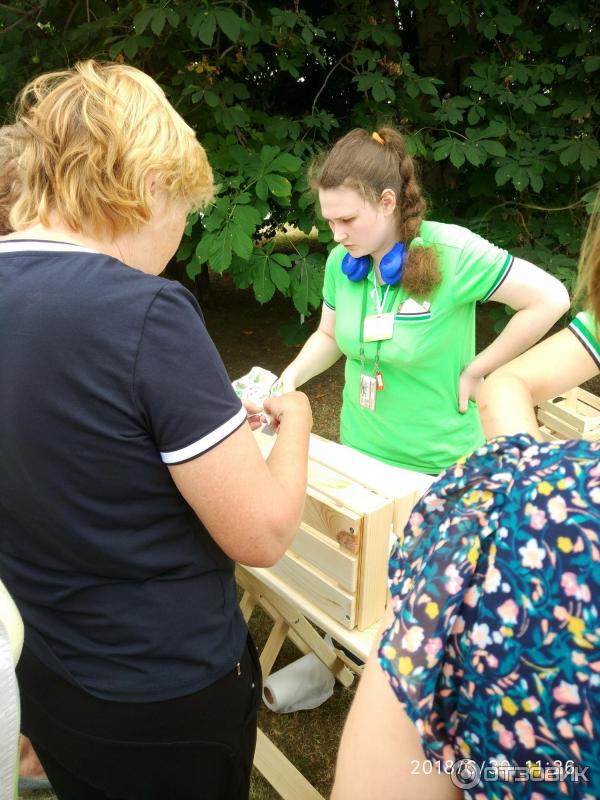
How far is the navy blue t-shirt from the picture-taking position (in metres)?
0.86

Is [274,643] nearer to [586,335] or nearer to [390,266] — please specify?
[390,266]

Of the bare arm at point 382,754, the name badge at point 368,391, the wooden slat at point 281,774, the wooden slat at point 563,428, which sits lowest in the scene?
the wooden slat at point 281,774

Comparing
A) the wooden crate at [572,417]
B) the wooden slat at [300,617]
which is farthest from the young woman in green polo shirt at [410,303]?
the wooden slat at [300,617]

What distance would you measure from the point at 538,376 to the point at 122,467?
86 cm

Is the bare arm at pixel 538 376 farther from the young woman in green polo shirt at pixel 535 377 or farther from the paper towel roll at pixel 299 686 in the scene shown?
the paper towel roll at pixel 299 686

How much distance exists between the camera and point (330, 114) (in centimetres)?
429

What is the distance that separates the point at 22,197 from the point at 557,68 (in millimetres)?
4013

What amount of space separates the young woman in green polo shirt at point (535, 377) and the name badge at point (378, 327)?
0.63 meters

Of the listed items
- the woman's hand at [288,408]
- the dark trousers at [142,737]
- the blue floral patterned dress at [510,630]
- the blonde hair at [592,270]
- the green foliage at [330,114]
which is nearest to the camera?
the blue floral patterned dress at [510,630]

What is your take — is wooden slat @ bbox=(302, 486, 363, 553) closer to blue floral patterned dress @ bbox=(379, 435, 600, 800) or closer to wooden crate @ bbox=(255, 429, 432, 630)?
wooden crate @ bbox=(255, 429, 432, 630)

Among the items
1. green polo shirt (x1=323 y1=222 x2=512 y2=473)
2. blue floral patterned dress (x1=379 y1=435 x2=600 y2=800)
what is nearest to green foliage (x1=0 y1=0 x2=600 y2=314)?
green polo shirt (x1=323 y1=222 x2=512 y2=473)

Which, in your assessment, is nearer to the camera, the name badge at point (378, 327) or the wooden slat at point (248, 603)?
the name badge at point (378, 327)

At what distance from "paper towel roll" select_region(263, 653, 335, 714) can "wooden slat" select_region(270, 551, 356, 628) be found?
98 centimetres

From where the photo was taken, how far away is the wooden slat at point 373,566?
1.33 metres
